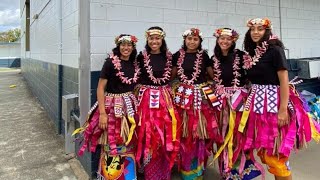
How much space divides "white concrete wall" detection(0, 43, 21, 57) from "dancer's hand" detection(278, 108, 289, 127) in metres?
28.8

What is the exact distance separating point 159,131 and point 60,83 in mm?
2725

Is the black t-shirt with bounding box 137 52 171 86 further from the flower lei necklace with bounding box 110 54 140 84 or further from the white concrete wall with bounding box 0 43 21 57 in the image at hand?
the white concrete wall with bounding box 0 43 21 57

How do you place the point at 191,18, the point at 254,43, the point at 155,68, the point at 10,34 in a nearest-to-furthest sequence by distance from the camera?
1. the point at 254,43
2. the point at 155,68
3. the point at 191,18
4. the point at 10,34

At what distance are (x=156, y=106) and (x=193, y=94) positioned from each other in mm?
377

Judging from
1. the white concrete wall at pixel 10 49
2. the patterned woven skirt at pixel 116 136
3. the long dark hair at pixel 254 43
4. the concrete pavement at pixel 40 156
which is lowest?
the concrete pavement at pixel 40 156

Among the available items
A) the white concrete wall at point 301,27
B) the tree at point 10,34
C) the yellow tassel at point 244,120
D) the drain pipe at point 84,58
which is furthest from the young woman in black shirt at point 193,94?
the tree at point 10,34

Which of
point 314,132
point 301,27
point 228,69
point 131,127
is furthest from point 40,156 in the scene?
point 301,27

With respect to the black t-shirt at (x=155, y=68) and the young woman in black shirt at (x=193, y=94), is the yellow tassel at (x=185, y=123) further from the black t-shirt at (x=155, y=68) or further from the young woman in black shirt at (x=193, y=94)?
the black t-shirt at (x=155, y=68)

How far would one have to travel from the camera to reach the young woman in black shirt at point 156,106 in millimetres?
2895

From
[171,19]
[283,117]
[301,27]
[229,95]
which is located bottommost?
[283,117]

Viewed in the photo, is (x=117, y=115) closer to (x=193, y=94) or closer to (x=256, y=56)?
(x=193, y=94)

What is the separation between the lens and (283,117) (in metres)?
2.55

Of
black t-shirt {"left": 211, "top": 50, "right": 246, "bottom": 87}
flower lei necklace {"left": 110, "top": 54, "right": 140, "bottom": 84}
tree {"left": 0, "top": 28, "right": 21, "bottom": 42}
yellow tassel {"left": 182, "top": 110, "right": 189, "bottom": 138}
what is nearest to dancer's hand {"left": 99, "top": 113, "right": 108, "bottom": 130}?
flower lei necklace {"left": 110, "top": 54, "right": 140, "bottom": 84}

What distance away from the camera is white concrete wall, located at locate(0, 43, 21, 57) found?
27.5 m
